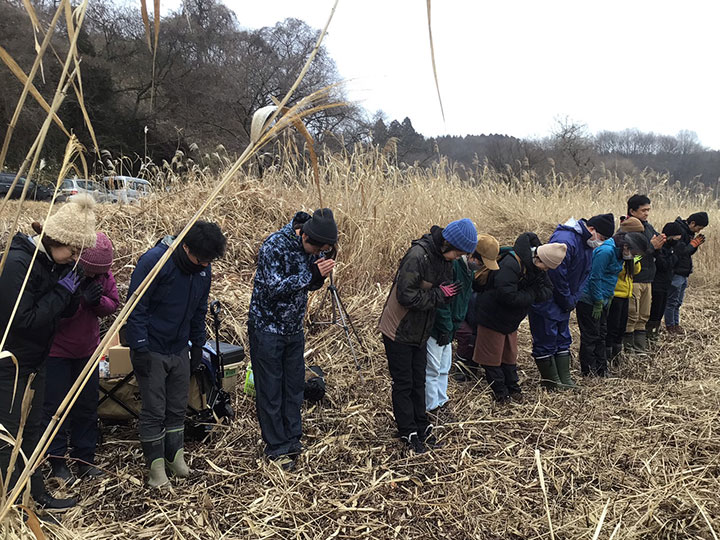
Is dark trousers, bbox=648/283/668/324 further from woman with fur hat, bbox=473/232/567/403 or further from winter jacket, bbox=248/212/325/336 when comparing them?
winter jacket, bbox=248/212/325/336

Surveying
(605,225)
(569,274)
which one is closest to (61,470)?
(569,274)

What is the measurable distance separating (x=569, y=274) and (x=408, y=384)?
2015mm

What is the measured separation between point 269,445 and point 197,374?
764 millimetres

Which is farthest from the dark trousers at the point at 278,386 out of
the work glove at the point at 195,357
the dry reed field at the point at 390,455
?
the work glove at the point at 195,357

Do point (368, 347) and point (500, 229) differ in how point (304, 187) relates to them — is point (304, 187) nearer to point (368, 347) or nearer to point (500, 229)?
point (368, 347)

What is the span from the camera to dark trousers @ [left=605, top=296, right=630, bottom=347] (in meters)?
5.04

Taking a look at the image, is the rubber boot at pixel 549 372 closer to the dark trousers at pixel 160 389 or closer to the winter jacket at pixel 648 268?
the winter jacket at pixel 648 268

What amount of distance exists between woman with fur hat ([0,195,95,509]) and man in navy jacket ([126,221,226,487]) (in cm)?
38

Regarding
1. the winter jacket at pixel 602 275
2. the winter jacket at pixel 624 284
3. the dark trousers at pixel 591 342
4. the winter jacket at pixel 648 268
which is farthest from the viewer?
the winter jacket at pixel 648 268

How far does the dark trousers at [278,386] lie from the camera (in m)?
3.16

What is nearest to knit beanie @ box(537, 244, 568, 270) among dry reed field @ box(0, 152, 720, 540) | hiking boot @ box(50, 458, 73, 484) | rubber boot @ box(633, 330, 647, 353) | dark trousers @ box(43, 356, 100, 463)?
dry reed field @ box(0, 152, 720, 540)

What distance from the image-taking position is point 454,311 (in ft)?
12.4

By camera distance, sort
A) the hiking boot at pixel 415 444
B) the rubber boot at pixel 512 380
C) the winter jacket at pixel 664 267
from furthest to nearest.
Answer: the winter jacket at pixel 664 267 → the rubber boot at pixel 512 380 → the hiking boot at pixel 415 444

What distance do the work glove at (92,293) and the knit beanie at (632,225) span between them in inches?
197
